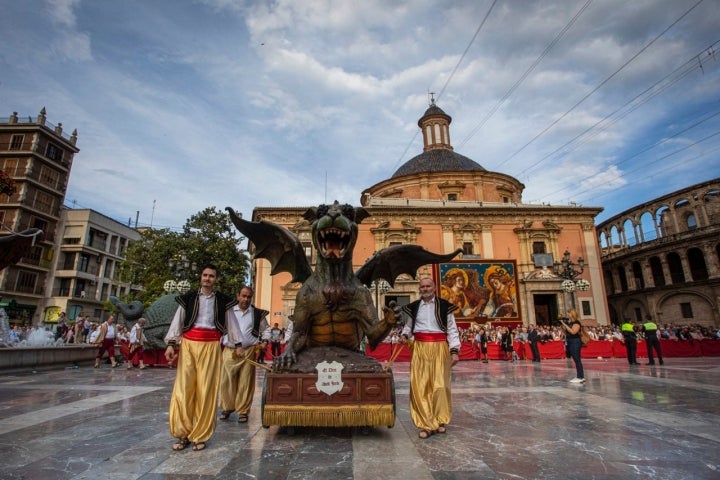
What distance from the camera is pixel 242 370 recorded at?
14.0 ft

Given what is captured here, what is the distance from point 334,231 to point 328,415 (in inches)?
63.3

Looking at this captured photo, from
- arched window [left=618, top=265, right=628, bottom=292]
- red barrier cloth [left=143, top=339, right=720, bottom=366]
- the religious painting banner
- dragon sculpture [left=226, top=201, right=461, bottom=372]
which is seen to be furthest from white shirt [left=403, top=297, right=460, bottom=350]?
arched window [left=618, top=265, right=628, bottom=292]

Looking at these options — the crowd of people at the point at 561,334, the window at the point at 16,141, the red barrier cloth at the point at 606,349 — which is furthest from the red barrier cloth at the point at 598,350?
the window at the point at 16,141

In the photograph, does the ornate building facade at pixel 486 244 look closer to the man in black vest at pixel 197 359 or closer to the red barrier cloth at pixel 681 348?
the red barrier cloth at pixel 681 348

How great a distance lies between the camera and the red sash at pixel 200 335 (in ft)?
10.5

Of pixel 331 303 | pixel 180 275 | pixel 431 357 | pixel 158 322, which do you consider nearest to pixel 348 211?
pixel 331 303

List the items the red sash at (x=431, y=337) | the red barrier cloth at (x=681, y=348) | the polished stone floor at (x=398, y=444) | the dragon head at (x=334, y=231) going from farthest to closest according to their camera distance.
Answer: the red barrier cloth at (x=681, y=348) < the red sash at (x=431, y=337) < the dragon head at (x=334, y=231) < the polished stone floor at (x=398, y=444)

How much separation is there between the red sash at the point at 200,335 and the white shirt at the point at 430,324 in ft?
5.94

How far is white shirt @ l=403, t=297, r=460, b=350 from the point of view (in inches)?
142

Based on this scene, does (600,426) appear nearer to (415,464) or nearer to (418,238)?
(415,464)

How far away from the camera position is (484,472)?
92.8 inches

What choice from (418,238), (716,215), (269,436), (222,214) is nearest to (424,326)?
(269,436)

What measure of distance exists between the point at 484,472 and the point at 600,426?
199 centimetres

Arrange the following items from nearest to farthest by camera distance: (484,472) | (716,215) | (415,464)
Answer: (484,472)
(415,464)
(716,215)
